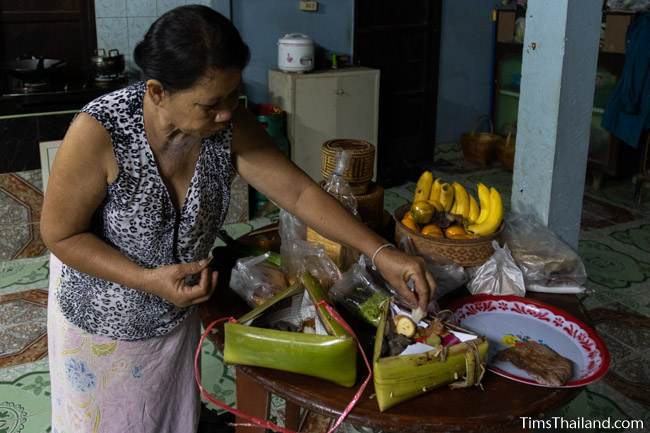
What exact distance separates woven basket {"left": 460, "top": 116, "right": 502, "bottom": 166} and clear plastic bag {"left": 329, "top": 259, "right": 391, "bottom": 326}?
178 inches

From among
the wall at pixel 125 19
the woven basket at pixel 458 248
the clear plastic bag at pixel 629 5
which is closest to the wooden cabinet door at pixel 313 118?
the wall at pixel 125 19

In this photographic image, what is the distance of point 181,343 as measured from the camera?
1.68 meters

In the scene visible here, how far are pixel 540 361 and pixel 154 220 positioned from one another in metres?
0.88

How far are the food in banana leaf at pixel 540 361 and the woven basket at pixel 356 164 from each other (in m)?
0.70

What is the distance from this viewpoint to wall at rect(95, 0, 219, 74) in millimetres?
4309

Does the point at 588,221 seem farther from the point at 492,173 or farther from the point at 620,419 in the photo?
the point at 620,419

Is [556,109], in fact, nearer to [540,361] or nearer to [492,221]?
[492,221]

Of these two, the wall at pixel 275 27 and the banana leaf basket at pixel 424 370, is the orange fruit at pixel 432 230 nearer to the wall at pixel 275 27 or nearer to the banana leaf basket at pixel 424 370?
the banana leaf basket at pixel 424 370

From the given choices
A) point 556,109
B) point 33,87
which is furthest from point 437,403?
point 33,87

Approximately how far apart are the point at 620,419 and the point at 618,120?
301 cm

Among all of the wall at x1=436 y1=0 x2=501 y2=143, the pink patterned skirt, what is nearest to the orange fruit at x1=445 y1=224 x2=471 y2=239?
the pink patterned skirt

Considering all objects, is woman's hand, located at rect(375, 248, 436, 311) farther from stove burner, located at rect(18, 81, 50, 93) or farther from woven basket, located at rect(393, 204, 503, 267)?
stove burner, located at rect(18, 81, 50, 93)

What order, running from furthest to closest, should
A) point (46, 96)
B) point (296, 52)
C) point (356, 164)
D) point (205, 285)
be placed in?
point (296, 52) < point (46, 96) < point (356, 164) < point (205, 285)

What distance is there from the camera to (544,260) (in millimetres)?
1742
